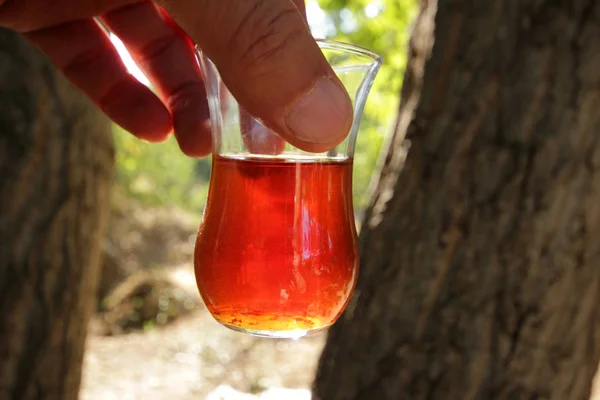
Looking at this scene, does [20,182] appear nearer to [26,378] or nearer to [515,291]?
[26,378]

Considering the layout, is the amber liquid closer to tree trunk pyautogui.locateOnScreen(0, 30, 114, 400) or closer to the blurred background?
tree trunk pyautogui.locateOnScreen(0, 30, 114, 400)

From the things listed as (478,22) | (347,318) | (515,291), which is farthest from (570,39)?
(347,318)

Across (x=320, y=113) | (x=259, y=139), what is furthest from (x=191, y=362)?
(x=320, y=113)

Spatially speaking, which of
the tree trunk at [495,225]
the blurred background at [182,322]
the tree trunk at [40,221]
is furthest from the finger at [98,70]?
the blurred background at [182,322]

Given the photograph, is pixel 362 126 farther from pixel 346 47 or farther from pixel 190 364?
pixel 346 47

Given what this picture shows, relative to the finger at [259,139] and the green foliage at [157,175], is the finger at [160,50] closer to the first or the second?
the finger at [259,139]

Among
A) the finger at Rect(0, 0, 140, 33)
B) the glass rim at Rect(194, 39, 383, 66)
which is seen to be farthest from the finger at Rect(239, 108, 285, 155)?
the finger at Rect(0, 0, 140, 33)
